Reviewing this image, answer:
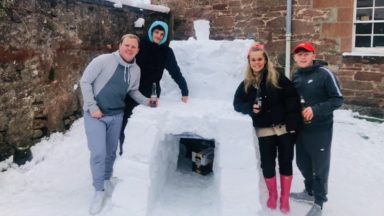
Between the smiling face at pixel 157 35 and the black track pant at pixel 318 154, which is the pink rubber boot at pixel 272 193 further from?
the smiling face at pixel 157 35

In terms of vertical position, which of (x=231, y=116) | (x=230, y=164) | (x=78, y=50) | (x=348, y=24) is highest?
(x=348, y=24)

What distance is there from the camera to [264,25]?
26.3ft

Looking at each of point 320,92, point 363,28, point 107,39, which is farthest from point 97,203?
point 363,28

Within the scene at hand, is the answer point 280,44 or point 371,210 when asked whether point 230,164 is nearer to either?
point 371,210

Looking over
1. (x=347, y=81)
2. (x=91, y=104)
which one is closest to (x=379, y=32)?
(x=347, y=81)

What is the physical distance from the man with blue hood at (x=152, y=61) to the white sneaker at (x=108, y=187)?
0.45 metres

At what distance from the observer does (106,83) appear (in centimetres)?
330

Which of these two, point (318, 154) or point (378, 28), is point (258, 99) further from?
point (378, 28)

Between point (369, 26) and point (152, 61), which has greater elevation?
point (369, 26)

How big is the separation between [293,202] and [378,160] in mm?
1866

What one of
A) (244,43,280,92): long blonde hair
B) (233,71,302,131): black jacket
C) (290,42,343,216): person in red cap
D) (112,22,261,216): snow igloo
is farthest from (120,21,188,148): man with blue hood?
(290,42,343,216): person in red cap

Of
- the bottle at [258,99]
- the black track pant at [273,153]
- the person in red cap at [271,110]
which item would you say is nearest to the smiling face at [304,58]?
the person in red cap at [271,110]

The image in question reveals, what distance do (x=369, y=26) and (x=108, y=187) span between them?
595 centimetres

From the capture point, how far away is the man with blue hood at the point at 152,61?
3654 mm
